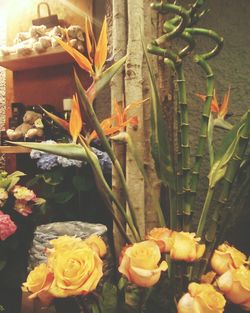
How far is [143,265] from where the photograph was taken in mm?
526

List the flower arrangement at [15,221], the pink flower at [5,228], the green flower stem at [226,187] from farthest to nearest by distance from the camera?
the flower arrangement at [15,221], the pink flower at [5,228], the green flower stem at [226,187]

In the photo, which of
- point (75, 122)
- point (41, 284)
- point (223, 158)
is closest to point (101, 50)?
point (75, 122)

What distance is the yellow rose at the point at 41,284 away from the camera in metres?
0.57

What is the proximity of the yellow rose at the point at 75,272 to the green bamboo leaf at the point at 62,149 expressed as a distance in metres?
0.15

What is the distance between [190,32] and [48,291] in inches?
18.4

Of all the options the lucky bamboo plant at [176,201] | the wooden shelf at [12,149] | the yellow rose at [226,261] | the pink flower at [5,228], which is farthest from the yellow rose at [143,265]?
the wooden shelf at [12,149]

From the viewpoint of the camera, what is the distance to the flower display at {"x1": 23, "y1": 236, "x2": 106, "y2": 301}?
0.54 m

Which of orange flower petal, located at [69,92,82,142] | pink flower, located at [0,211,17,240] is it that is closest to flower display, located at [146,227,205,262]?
orange flower petal, located at [69,92,82,142]

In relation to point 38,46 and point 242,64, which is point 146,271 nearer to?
point 242,64

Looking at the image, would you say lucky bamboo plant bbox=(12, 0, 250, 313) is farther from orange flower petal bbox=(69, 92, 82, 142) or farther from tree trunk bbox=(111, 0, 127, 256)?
tree trunk bbox=(111, 0, 127, 256)

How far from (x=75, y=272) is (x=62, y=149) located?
0.20m

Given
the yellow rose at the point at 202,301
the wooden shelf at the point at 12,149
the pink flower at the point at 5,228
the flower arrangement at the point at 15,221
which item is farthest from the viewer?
the wooden shelf at the point at 12,149

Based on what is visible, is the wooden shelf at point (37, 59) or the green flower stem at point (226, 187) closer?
the green flower stem at point (226, 187)

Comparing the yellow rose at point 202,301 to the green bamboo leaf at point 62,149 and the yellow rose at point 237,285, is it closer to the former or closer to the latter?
the yellow rose at point 237,285
